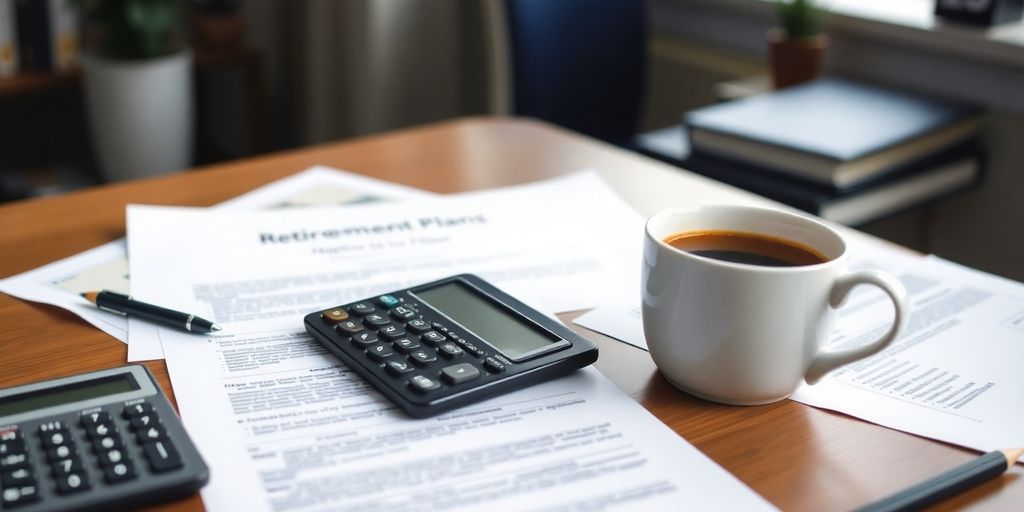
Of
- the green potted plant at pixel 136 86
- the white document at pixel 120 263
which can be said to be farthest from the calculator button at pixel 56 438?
the green potted plant at pixel 136 86

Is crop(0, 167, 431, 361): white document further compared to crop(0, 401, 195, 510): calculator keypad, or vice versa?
crop(0, 167, 431, 361): white document

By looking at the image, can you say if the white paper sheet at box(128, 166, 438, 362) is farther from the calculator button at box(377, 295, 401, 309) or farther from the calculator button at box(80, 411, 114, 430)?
the calculator button at box(80, 411, 114, 430)

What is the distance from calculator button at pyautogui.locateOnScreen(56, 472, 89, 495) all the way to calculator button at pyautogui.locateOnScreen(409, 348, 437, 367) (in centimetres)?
18

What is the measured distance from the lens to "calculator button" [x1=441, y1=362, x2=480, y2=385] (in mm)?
532

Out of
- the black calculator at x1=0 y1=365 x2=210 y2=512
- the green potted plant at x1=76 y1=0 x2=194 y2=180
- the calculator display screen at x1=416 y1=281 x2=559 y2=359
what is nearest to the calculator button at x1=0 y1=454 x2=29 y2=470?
the black calculator at x1=0 y1=365 x2=210 y2=512

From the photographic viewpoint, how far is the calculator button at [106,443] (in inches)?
18.4

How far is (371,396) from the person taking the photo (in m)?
0.54

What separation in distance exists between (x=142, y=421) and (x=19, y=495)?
0.07m

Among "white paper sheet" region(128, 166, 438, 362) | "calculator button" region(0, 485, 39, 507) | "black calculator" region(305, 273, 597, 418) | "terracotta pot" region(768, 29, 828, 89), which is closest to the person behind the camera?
"calculator button" region(0, 485, 39, 507)

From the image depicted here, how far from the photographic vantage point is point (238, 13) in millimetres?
2443

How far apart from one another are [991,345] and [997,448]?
12cm

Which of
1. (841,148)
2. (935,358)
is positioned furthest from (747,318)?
(841,148)

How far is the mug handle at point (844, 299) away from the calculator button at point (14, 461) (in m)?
0.40

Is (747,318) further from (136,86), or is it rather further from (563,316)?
(136,86)
